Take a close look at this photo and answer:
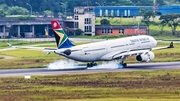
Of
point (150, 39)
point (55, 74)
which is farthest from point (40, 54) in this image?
point (55, 74)

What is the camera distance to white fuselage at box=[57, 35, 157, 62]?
328 feet

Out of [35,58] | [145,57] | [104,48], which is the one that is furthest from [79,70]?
[35,58]

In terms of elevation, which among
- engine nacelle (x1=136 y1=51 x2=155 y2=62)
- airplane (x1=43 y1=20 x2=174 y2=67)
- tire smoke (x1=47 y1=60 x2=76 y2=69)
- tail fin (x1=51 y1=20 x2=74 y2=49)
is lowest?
tire smoke (x1=47 y1=60 x2=76 y2=69)

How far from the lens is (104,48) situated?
103m

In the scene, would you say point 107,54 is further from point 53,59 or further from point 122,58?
point 53,59

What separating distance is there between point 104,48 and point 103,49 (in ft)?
0.96

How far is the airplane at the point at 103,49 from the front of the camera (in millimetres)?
98938

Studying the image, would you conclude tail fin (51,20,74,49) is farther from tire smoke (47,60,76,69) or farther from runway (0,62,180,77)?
tire smoke (47,60,76,69)

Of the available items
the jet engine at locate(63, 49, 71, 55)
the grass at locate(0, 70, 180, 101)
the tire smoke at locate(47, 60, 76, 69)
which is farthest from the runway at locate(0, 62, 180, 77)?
the grass at locate(0, 70, 180, 101)

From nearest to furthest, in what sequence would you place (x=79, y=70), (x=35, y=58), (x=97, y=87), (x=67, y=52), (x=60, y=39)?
1. (x=97, y=87)
2. (x=67, y=52)
3. (x=60, y=39)
4. (x=79, y=70)
5. (x=35, y=58)

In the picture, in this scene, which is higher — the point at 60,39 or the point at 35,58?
the point at 60,39

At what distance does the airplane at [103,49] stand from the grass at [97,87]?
24.2ft

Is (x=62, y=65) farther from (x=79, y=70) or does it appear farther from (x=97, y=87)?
(x=97, y=87)

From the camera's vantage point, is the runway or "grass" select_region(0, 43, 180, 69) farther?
"grass" select_region(0, 43, 180, 69)
